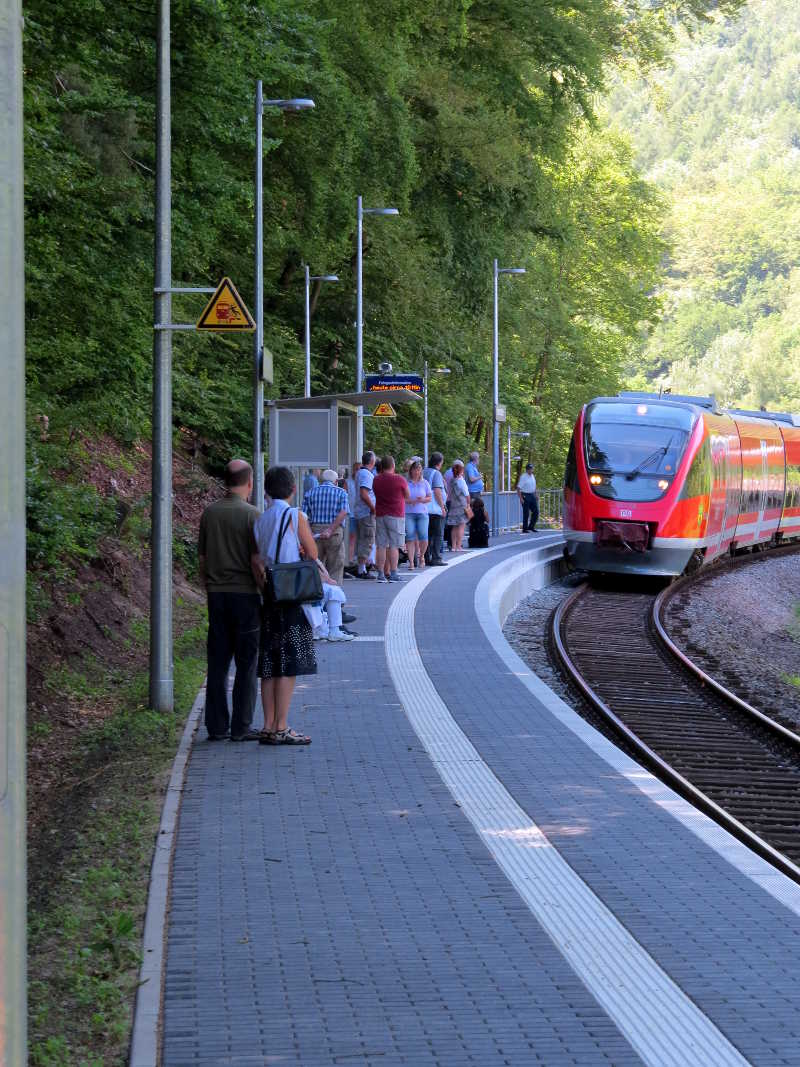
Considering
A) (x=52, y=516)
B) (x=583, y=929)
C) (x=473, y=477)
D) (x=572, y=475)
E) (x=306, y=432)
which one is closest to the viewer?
(x=583, y=929)

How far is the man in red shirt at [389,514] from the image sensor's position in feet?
74.4

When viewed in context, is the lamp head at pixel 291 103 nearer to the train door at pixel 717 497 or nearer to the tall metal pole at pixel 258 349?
the tall metal pole at pixel 258 349

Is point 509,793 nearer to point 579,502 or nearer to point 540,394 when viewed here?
point 579,502

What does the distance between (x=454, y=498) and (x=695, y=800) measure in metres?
21.0

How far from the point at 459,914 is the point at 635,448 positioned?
20.4 m

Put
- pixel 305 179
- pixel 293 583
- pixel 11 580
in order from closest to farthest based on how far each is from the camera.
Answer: pixel 11 580, pixel 293 583, pixel 305 179

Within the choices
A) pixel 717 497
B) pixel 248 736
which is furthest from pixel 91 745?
pixel 717 497

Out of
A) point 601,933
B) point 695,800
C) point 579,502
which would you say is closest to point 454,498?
point 579,502

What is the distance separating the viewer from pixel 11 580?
359 centimetres

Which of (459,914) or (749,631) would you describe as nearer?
(459,914)

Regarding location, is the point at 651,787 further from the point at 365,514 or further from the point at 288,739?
the point at 365,514

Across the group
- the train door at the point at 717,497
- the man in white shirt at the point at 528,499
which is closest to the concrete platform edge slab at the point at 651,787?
the train door at the point at 717,497

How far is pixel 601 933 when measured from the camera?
6.40m

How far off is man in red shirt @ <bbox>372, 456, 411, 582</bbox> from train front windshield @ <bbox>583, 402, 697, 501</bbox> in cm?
431
